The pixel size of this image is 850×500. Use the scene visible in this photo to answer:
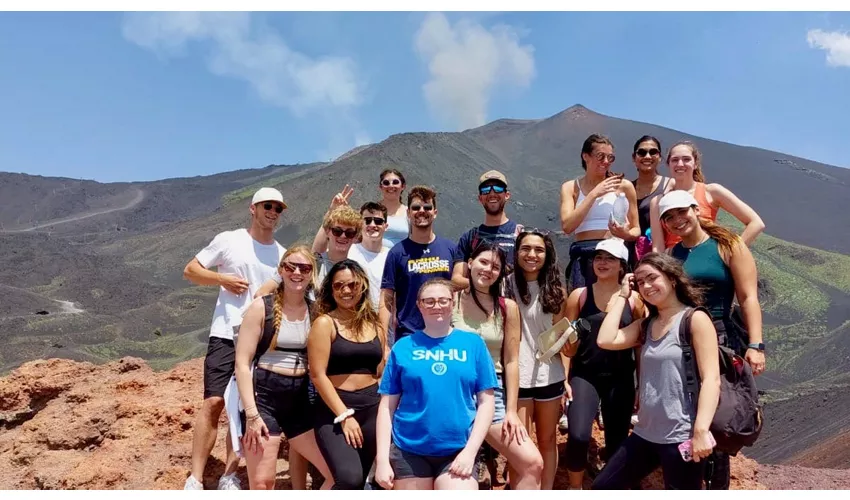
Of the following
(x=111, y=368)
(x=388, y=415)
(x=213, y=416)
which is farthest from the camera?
(x=111, y=368)

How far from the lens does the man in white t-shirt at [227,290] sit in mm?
3912

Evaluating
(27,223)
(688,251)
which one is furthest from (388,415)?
(27,223)

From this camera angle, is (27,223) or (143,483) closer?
(143,483)

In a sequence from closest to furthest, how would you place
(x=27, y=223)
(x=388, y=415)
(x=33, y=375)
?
(x=388, y=415)
(x=33, y=375)
(x=27, y=223)

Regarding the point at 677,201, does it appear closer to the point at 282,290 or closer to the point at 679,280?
the point at 679,280

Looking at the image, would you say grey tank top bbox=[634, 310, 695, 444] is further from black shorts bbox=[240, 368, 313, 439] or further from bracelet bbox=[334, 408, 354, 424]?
black shorts bbox=[240, 368, 313, 439]

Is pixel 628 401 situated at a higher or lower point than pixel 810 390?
higher

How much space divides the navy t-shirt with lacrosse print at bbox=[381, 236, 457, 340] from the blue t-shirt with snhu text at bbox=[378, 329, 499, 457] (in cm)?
74

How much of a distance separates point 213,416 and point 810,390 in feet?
44.8

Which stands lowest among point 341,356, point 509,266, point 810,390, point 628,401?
point 810,390

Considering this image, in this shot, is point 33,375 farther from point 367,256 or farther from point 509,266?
point 509,266

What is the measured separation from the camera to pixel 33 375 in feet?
22.3

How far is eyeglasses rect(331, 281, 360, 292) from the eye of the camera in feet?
11.1

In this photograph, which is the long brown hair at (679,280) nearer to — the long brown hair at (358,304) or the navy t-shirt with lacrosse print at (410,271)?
the navy t-shirt with lacrosse print at (410,271)
